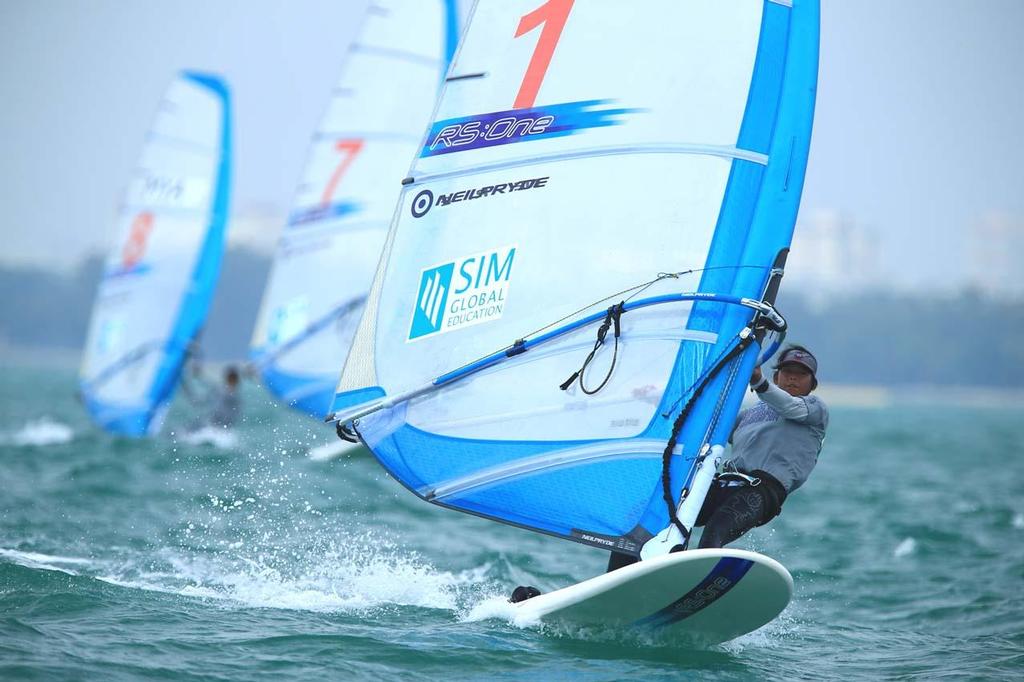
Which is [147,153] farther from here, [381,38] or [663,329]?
[663,329]

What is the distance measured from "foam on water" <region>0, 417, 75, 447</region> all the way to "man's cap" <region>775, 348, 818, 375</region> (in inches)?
538

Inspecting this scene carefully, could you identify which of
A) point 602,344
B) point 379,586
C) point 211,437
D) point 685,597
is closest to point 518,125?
point 602,344

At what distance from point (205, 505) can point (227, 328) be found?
93012mm

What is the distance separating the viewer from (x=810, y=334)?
111875mm

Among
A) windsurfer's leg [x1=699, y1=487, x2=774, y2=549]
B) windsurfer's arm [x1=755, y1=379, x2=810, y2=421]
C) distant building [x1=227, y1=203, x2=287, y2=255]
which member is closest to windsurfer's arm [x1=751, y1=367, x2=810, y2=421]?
windsurfer's arm [x1=755, y1=379, x2=810, y2=421]

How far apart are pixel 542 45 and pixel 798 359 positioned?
6.06 feet

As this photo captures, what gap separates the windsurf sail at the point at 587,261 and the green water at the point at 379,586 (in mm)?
690

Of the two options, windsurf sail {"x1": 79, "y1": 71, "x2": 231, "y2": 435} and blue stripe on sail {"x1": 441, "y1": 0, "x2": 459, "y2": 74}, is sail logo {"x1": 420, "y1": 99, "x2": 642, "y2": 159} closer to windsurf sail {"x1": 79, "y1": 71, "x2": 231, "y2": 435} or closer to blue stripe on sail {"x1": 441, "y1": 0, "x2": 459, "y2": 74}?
blue stripe on sail {"x1": 441, "y1": 0, "x2": 459, "y2": 74}

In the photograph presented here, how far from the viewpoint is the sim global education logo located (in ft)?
20.1

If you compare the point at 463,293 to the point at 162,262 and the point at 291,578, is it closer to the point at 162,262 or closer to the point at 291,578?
the point at 291,578

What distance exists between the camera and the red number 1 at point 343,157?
54.0ft

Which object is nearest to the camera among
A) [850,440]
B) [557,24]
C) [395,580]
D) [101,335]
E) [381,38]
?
[557,24]

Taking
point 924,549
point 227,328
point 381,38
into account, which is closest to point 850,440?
point 381,38

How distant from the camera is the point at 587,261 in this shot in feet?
19.9
